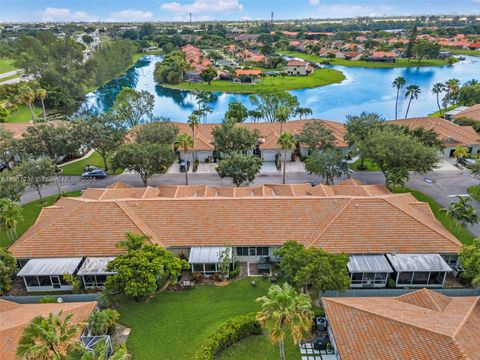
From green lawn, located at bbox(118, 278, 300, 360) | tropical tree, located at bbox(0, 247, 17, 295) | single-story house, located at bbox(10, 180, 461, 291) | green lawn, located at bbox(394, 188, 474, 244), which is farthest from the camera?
green lawn, located at bbox(394, 188, 474, 244)

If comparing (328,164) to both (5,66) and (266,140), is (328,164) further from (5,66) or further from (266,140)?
→ (5,66)

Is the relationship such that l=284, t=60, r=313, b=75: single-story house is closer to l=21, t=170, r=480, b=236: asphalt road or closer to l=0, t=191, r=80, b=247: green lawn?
l=21, t=170, r=480, b=236: asphalt road

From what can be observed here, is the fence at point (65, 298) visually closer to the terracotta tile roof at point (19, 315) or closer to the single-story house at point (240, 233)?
the terracotta tile roof at point (19, 315)

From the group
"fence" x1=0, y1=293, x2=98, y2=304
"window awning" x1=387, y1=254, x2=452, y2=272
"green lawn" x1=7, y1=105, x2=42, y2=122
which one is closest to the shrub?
"fence" x1=0, y1=293, x2=98, y2=304

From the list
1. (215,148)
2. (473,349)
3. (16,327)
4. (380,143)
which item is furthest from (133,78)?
(473,349)

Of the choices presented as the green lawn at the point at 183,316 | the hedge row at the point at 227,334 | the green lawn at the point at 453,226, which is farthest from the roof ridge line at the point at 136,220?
the green lawn at the point at 453,226

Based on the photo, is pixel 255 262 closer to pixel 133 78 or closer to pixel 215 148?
pixel 215 148
